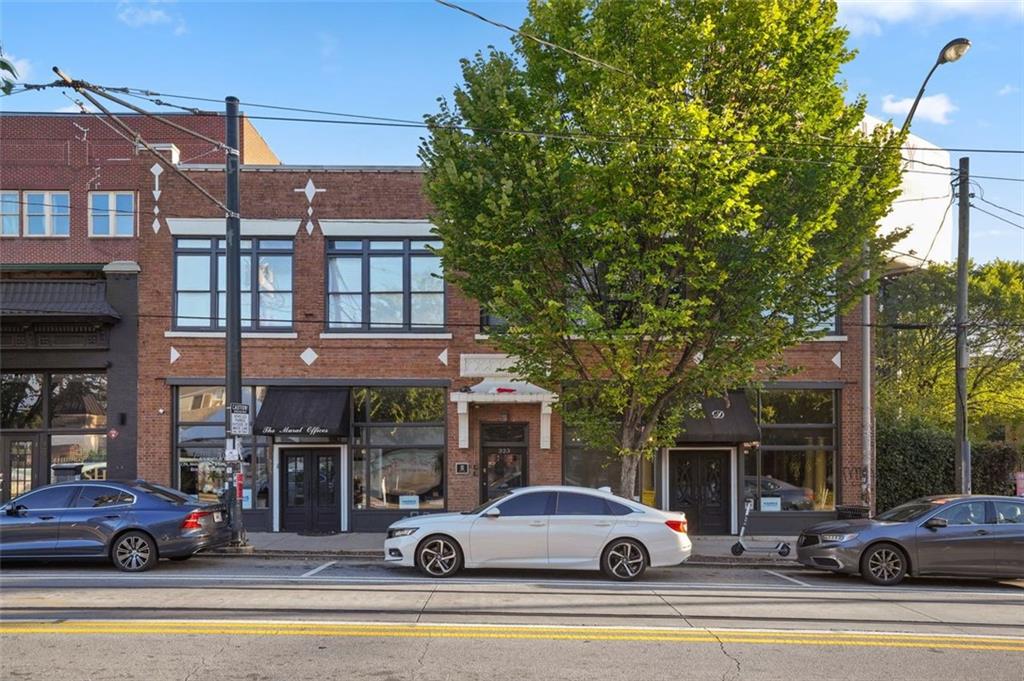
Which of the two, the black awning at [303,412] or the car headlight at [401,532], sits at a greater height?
the black awning at [303,412]

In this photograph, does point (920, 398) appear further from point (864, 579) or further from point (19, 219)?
point (19, 219)

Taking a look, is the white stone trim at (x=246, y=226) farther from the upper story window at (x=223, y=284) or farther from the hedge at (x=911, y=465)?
the hedge at (x=911, y=465)

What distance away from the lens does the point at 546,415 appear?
18078 millimetres

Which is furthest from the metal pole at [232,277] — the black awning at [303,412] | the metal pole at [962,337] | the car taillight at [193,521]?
the metal pole at [962,337]

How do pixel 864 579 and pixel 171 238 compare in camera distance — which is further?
pixel 171 238

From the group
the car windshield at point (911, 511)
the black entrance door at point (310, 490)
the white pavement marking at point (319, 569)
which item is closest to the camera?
the white pavement marking at point (319, 569)

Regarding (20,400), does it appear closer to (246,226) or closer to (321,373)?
(246,226)

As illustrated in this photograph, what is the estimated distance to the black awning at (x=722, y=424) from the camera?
17438 millimetres

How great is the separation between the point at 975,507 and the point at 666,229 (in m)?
6.41

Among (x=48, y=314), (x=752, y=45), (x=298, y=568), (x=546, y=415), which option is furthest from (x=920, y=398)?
(x=48, y=314)

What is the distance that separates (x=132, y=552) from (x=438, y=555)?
476 cm

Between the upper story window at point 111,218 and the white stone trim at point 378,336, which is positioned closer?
the white stone trim at point 378,336

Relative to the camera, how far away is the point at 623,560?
12234 millimetres

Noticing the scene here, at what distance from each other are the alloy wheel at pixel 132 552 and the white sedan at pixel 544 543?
13.1ft
